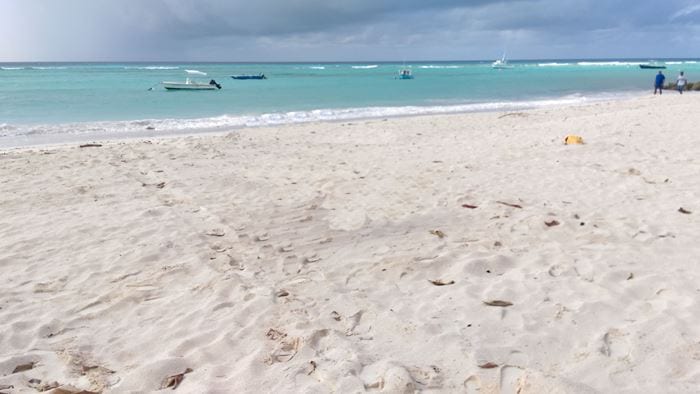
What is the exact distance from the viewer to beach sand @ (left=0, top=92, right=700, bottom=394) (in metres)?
2.99

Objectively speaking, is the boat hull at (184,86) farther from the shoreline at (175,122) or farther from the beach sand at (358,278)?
the beach sand at (358,278)

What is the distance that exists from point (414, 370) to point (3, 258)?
160 inches

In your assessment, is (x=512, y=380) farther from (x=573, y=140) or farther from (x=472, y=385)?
(x=573, y=140)

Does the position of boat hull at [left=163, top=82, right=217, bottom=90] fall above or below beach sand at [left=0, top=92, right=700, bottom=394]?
above

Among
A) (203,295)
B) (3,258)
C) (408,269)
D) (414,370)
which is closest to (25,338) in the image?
(203,295)

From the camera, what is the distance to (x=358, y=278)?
4328 mm

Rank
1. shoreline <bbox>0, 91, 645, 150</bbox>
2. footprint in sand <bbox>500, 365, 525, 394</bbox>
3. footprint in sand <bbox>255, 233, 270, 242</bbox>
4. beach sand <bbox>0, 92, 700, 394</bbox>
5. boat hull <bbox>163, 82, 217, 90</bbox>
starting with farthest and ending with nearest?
boat hull <bbox>163, 82, 217, 90</bbox>, shoreline <bbox>0, 91, 645, 150</bbox>, footprint in sand <bbox>255, 233, 270, 242</bbox>, beach sand <bbox>0, 92, 700, 394</bbox>, footprint in sand <bbox>500, 365, 525, 394</bbox>

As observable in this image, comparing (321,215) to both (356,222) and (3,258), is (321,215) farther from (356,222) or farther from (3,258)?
(3,258)

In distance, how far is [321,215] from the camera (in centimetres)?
609

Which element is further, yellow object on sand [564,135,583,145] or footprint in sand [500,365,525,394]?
yellow object on sand [564,135,583,145]

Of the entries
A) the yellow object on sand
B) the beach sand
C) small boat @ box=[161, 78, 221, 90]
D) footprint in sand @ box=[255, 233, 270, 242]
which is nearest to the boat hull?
small boat @ box=[161, 78, 221, 90]

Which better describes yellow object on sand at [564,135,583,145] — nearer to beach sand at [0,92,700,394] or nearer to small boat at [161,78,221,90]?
beach sand at [0,92,700,394]

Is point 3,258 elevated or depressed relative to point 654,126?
depressed

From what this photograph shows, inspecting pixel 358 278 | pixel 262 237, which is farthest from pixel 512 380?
pixel 262 237
